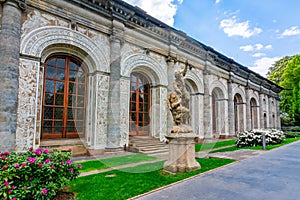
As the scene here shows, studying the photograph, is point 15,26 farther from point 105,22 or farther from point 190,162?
point 190,162

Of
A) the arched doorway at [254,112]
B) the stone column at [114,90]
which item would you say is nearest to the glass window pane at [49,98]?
the stone column at [114,90]

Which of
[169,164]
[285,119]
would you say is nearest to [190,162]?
[169,164]

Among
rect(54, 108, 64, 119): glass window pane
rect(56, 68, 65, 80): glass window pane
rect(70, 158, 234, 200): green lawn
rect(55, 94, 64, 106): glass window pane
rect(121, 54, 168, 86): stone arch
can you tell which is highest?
rect(121, 54, 168, 86): stone arch

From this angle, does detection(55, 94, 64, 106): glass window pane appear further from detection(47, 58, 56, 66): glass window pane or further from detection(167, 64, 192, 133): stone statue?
detection(167, 64, 192, 133): stone statue

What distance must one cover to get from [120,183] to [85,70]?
6016mm

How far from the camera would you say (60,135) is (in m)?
7.86

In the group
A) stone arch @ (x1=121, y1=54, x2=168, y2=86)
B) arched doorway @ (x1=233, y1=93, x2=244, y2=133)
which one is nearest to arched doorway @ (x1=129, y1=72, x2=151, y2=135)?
stone arch @ (x1=121, y1=54, x2=168, y2=86)

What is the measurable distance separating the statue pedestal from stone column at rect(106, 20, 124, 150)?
3.81 meters

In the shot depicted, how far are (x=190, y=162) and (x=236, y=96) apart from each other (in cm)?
1626

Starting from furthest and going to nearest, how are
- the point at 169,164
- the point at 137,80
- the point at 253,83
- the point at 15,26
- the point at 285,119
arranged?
the point at 285,119 < the point at 253,83 < the point at 137,80 < the point at 15,26 < the point at 169,164

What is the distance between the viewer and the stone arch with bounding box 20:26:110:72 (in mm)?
6764

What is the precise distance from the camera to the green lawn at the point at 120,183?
366 centimetres

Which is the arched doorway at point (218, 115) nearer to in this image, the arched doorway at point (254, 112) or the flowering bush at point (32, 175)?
the arched doorway at point (254, 112)

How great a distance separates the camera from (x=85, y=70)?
8.78m
